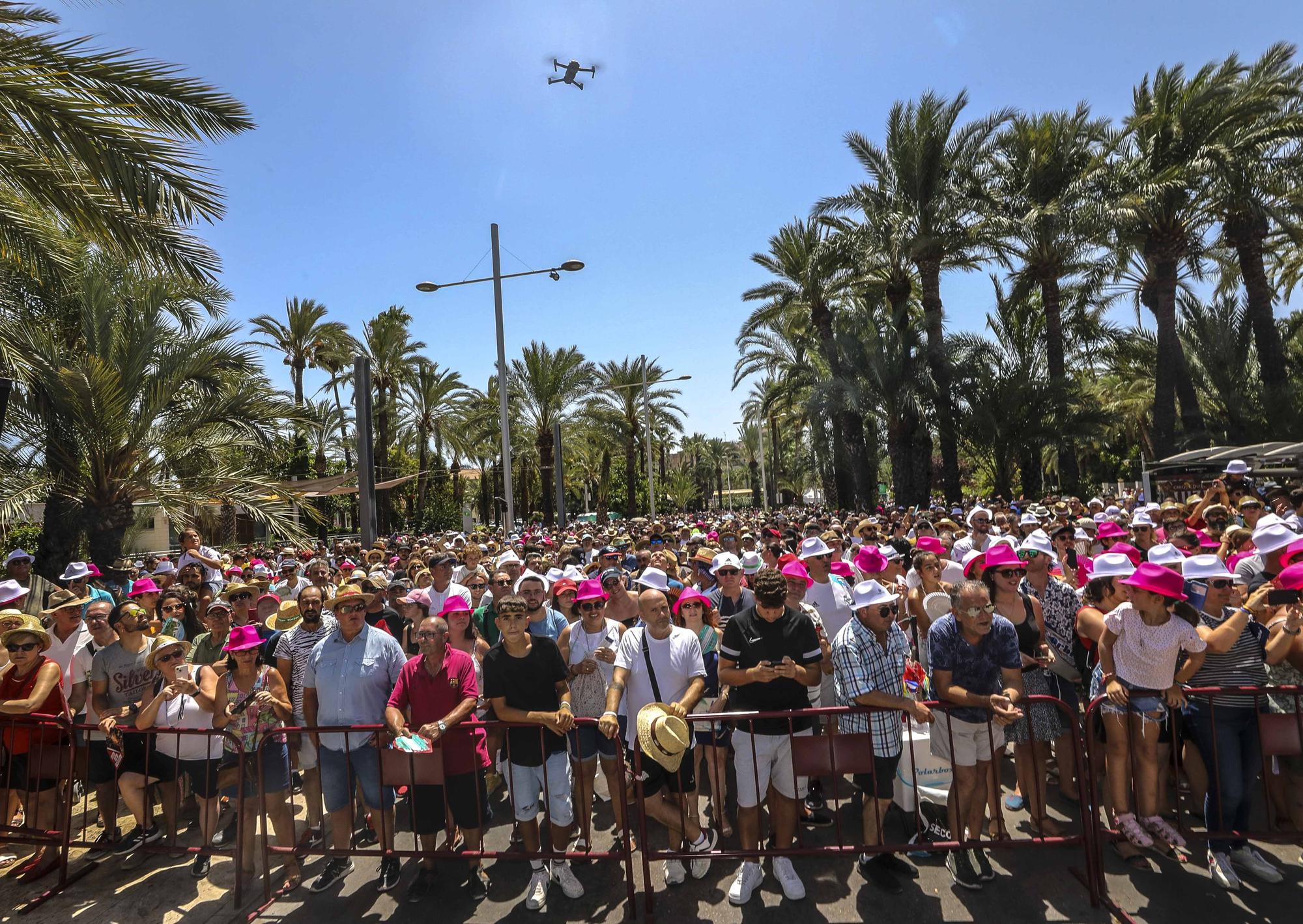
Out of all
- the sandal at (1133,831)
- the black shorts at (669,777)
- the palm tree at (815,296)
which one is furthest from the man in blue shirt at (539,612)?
the palm tree at (815,296)

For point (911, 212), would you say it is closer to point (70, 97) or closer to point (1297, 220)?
point (1297, 220)

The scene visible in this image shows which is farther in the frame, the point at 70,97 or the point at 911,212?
the point at 911,212

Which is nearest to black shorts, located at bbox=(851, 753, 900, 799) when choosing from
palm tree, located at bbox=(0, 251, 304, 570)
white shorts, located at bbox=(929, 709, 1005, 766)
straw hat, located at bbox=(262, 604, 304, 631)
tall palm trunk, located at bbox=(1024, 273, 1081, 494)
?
white shorts, located at bbox=(929, 709, 1005, 766)

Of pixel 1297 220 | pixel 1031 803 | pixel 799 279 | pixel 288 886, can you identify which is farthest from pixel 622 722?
pixel 1297 220

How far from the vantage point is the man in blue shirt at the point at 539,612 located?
5.40 meters

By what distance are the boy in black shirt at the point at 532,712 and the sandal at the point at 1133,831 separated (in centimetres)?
318

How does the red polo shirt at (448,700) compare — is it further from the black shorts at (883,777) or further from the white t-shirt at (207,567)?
the white t-shirt at (207,567)

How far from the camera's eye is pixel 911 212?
898 inches

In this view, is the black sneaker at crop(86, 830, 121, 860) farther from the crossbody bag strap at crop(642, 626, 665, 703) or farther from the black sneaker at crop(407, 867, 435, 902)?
the crossbody bag strap at crop(642, 626, 665, 703)

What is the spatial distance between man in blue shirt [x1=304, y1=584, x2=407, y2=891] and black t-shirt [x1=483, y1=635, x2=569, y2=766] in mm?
808

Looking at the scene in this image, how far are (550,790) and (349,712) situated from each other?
134 centimetres

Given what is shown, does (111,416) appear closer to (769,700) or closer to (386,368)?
(769,700)

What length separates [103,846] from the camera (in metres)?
4.89

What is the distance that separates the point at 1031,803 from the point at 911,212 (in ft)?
69.4
